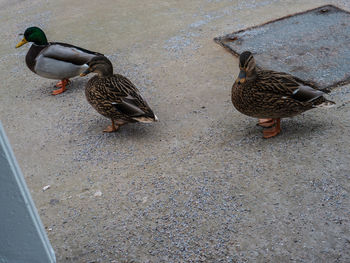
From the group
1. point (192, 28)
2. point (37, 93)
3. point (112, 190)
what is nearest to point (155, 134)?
point (112, 190)

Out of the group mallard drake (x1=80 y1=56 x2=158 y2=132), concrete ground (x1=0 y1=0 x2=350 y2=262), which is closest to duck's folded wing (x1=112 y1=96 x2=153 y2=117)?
mallard drake (x1=80 y1=56 x2=158 y2=132)

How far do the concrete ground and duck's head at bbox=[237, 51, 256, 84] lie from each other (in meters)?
0.50

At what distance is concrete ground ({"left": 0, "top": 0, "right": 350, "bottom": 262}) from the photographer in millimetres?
2537

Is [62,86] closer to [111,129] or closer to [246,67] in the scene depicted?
[111,129]

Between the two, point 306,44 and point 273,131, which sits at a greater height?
point 306,44

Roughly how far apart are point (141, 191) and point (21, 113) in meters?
2.10

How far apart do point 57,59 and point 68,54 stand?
14 cm

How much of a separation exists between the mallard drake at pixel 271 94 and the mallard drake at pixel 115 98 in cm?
82

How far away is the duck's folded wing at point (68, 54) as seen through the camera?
470cm

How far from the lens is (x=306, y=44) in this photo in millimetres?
4957

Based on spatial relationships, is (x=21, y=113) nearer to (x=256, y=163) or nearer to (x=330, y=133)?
(x=256, y=163)

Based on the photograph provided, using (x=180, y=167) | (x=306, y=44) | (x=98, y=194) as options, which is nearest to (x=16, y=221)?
(x=98, y=194)

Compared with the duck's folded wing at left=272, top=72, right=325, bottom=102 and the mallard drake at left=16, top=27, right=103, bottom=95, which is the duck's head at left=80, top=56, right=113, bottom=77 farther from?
the duck's folded wing at left=272, top=72, right=325, bottom=102

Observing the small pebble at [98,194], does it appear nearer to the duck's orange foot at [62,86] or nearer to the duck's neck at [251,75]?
the duck's neck at [251,75]
